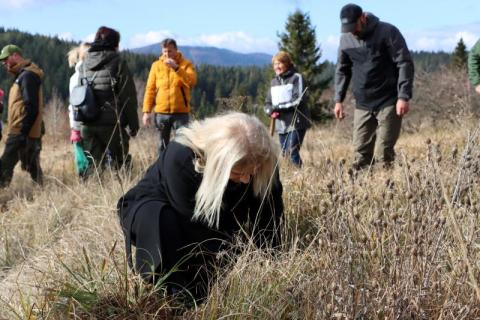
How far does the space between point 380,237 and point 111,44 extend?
3.98 m

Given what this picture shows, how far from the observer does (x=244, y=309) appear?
7.11 feet

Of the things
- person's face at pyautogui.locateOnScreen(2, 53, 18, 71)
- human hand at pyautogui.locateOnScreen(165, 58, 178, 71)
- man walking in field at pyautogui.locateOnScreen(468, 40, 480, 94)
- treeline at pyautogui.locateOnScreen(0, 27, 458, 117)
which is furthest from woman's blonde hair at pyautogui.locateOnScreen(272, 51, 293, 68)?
treeline at pyautogui.locateOnScreen(0, 27, 458, 117)

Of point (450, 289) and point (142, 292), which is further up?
point (450, 289)

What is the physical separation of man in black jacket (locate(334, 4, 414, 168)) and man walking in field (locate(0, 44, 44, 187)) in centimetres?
314

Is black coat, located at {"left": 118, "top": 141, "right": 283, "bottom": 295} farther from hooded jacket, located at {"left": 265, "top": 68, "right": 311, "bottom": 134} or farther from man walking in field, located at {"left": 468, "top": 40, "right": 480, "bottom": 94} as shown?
hooded jacket, located at {"left": 265, "top": 68, "right": 311, "bottom": 134}

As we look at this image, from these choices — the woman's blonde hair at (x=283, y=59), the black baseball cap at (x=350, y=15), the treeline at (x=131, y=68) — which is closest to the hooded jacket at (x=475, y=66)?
the black baseball cap at (x=350, y=15)

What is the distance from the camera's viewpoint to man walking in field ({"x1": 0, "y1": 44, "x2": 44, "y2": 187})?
19.4 feet

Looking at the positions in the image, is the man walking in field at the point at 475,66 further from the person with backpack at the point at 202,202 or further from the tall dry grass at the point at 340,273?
the person with backpack at the point at 202,202

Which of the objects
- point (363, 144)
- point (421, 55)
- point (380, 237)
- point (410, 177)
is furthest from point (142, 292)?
point (421, 55)

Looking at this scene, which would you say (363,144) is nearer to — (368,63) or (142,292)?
(368,63)

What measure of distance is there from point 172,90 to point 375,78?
2304 mm

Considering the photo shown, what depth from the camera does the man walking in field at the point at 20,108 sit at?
591 centimetres

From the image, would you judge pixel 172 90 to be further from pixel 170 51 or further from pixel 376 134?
pixel 376 134

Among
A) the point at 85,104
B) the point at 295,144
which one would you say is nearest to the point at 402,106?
the point at 295,144
